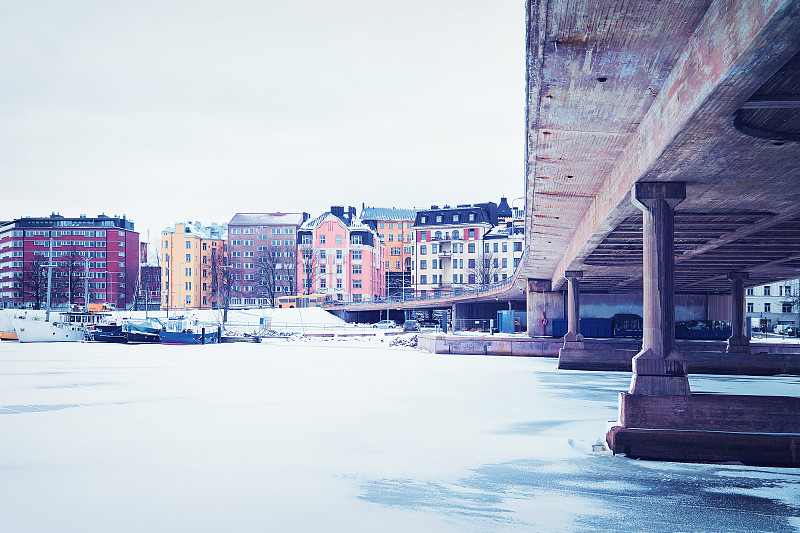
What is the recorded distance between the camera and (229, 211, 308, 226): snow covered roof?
5399 inches

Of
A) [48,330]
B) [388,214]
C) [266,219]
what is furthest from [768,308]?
[48,330]

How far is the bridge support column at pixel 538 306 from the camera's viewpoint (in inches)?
2472

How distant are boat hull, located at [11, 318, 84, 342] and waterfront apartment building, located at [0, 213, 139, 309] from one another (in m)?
62.0

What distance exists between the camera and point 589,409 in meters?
22.0

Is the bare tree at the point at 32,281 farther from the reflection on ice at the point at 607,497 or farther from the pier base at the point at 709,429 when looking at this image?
the reflection on ice at the point at 607,497

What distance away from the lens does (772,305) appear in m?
112

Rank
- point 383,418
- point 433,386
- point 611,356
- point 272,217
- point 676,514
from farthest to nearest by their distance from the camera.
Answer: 1. point 272,217
2. point 611,356
3. point 433,386
4. point 383,418
5. point 676,514

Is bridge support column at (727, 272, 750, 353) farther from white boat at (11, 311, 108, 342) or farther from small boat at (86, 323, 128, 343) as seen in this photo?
white boat at (11, 311, 108, 342)

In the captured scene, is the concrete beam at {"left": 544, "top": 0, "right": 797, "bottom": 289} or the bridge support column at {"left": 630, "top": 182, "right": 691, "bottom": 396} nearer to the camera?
the concrete beam at {"left": 544, "top": 0, "right": 797, "bottom": 289}

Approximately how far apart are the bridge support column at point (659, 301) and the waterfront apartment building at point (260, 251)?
4700 inches

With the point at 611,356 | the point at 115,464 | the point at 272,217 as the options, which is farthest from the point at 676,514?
the point at 272,217

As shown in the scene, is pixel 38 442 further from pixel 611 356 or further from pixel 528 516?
pixel 611 356

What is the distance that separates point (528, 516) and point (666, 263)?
874 centimetres

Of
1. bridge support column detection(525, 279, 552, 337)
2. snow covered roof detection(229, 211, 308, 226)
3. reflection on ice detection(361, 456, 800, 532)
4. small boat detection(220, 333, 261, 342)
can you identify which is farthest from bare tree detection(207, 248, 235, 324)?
reflection on ice detection(361, 456, 800, 532)
